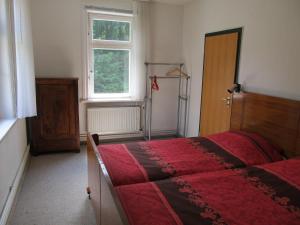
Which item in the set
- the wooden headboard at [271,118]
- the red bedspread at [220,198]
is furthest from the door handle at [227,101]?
the red bedspread at [220,198]

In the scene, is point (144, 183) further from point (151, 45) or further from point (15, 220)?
point (151, 45)

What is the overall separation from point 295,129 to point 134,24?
2.89 meters

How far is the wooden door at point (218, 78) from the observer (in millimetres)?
3158

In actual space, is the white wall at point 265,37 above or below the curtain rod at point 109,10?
below

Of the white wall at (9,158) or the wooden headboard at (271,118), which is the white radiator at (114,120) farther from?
the wooden headboard at (271,118)

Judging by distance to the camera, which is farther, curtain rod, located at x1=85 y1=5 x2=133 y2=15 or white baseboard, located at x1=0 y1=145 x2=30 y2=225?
curtain rod, located at x1=85 y1=5 x2=133 y2=15

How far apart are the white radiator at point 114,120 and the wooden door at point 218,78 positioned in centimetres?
118

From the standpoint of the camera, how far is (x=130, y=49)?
4.26 metres

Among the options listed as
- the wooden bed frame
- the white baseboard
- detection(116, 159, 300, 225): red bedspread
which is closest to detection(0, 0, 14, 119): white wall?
the white baseboard

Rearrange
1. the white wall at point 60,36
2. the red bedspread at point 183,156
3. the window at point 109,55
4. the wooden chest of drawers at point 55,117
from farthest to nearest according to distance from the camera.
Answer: the window at point 109,55 < the white wall at point 60,36 < the wooden chest of drawers at point 55,117 < the red bedspread at point 183,156

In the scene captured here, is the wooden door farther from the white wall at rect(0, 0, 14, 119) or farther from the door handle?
the white wall at rect(0, 0, 14, 119)

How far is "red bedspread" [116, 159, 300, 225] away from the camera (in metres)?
1.39

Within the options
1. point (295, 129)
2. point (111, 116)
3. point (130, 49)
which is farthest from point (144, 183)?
point (130, 49)

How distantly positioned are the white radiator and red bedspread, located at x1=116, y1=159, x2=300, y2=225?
253 centimetres
